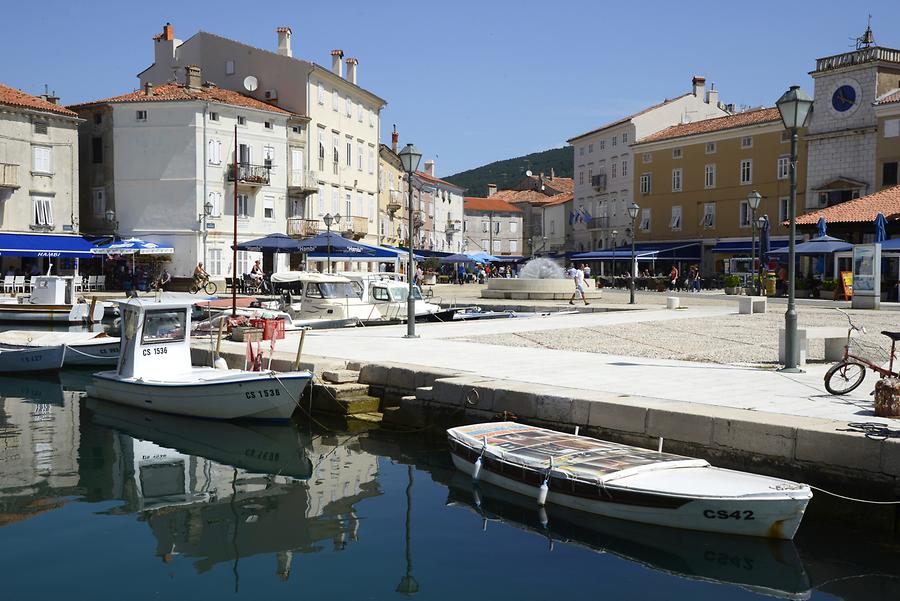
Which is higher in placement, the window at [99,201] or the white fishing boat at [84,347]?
the window at [99,201]

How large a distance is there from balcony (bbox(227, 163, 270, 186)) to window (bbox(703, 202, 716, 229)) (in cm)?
3168

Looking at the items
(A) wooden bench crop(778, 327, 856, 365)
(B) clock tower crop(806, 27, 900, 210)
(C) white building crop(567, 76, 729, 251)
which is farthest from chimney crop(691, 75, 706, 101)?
(A) wooden bench crop(778, 327, 856, 365)

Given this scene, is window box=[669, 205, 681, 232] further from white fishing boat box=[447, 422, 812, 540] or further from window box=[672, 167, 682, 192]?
white fishing boat box=[447, 422, 812, 540]

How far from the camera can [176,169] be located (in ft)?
165

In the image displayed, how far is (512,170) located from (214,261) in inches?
5438

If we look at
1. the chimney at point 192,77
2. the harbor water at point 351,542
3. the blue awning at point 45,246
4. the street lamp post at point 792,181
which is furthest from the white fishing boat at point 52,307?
the street lamp post at point 792,181

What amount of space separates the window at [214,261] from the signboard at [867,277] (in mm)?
34036

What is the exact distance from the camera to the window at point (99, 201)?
51.8 m

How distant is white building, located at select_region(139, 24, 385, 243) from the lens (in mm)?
55938

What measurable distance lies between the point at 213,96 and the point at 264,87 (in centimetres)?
575

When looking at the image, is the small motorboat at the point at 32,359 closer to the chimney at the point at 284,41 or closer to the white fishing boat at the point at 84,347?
the white fishing boat at the point at 84,347

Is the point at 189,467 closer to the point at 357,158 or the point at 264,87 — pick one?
the point at 264,87

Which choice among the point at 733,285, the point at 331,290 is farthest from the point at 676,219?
the point at 331,290

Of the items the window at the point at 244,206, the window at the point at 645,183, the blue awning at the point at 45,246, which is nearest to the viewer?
the blue awning at the point at 45,246
